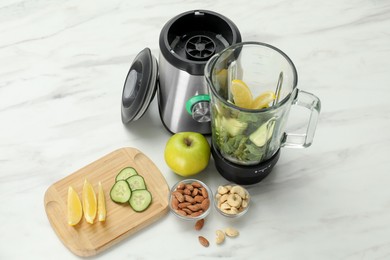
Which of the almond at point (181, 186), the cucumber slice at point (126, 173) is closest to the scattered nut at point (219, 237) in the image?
the almond at point (181, 186)

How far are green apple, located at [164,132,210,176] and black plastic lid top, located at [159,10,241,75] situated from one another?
0.15 meters

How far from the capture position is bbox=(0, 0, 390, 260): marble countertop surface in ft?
4.75

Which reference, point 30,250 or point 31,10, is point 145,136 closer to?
point 30,250

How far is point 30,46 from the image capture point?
1.74 metres

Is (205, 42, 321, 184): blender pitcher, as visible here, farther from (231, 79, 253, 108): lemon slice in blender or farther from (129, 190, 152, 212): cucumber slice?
(129, 190, 152, 212): cucumber slice

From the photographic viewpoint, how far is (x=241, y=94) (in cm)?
139

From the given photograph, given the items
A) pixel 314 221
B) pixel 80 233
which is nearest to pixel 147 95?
pixel 80 233

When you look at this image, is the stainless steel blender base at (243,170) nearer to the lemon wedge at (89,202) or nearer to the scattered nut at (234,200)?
the scattered nut at (234,200)

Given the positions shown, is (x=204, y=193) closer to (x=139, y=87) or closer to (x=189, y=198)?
(x=189, y=198)

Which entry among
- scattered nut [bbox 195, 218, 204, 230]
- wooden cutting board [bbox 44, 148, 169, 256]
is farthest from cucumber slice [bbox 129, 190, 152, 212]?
scattered nut [bbox 195, 218, 204, 230]

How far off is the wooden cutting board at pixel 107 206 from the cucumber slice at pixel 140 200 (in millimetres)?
11

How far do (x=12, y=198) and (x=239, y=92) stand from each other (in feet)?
1.80

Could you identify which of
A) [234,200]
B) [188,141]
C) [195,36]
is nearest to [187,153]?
[188,141]

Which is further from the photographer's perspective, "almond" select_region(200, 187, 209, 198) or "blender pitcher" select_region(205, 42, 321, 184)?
"almond" select_region(200, 187, 209, 198)
